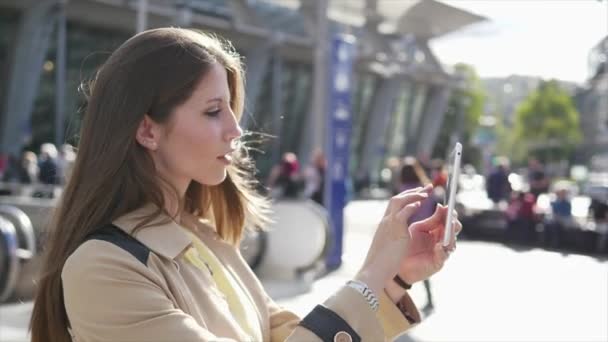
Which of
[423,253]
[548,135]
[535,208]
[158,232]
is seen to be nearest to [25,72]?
[535,208]

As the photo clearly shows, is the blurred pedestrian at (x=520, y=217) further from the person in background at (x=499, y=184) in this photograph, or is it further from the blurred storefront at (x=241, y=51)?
the blurred storefront at (x=241, y=51)

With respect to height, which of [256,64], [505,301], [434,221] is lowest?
[505,301]

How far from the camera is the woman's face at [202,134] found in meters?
1.71

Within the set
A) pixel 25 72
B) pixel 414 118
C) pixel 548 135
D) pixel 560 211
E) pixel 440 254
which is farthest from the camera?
pixel 414 118

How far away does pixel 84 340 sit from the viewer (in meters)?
1.56

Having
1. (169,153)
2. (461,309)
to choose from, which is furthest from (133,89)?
(461,309)

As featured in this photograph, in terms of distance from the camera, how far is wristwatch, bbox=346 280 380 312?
154cm

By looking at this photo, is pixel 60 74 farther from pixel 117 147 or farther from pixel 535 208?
pixel 117 147

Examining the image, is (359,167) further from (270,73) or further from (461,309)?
(461,309)

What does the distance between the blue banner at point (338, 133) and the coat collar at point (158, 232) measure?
362 inches

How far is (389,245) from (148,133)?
1.83ft

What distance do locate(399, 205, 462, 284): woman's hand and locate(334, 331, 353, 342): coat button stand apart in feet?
0.90

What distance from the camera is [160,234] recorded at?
168 cm

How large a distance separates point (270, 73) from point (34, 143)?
44.6 feet
